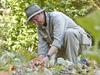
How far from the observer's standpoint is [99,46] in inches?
33.3

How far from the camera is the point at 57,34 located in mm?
5496

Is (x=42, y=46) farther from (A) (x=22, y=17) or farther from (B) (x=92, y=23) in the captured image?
(B) (x=92, y=23)

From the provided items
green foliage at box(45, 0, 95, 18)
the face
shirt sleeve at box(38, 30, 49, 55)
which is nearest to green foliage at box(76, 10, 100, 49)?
the face

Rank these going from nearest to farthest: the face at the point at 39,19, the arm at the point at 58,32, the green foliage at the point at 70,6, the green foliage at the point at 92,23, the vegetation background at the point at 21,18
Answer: the green foliage at the point at 92,23, the face at the point at 39,19, the arm at the point at 58,32, the vegetation background at the point at 21,18, the green foliage at the point at 70,6

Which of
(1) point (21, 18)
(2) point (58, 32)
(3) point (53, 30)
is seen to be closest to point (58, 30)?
(2) point (58, 32)

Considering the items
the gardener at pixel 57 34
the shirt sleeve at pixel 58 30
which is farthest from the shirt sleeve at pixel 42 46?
the shirt sleeve at pixel 58 30

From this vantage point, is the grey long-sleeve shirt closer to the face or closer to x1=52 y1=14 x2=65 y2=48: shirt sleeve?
x1=52 y1=14 x2=65 y2=48: shirt sleeve

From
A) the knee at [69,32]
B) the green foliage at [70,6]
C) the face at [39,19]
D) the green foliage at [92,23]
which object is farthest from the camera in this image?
the green foliage at [70,6]

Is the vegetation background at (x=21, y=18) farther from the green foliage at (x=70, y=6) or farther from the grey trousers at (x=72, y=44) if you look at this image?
the grey trousers at (x=72, y=44)

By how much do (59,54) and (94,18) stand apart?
5.18 metres

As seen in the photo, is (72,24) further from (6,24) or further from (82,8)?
(82,8)

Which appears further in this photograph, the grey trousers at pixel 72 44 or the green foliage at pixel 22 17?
the green foliage at pixel 22 17

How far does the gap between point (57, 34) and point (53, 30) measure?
144mm

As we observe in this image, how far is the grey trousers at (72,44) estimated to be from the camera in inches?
220
